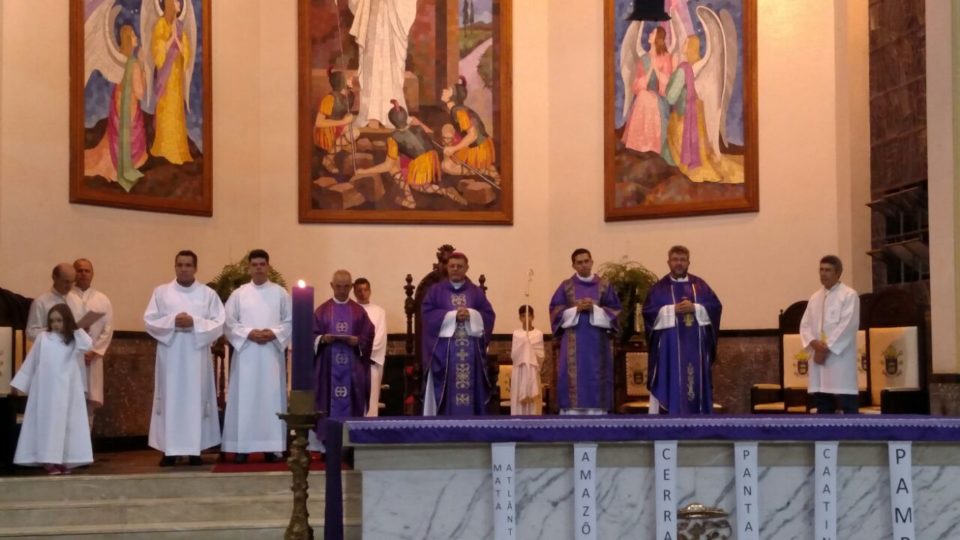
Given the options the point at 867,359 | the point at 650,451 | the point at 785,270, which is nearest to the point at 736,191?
the point at 785,270

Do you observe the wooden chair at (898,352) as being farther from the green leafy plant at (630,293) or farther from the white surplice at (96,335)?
the white surplice at (96,335)

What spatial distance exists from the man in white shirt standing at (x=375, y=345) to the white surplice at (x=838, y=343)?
4429 millimetres

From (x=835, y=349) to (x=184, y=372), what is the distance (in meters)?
5.14

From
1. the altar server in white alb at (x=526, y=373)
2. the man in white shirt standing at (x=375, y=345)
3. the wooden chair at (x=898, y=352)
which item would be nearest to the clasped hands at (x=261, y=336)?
the man in white shirt standing at (x=375, y=345)

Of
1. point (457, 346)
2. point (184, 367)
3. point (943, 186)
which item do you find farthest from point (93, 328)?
point (943, 186)

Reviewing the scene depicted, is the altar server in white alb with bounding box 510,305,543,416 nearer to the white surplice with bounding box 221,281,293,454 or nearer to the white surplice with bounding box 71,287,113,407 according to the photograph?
the white surplice with bounding box 221,281,293,454

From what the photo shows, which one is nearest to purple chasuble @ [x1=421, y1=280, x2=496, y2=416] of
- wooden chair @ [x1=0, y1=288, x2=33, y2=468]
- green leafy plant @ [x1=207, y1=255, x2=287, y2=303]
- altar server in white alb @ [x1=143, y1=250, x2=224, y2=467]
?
altar server in white alb @ [x1=143, y1=250, x2=224, y2=467]

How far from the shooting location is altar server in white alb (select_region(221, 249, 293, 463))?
Result: 10.1 metres

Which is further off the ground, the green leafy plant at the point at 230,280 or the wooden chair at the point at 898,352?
the green leafy plant at the point at 230,280

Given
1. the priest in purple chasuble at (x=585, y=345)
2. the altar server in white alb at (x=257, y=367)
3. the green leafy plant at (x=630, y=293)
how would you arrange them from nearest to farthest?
the altar server in white alb at (x=257, y=367)
the priest in purple chasuble at (x=585, y=345)
the green leafy plant at (x=630, y=293)

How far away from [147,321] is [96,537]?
8.06 feet

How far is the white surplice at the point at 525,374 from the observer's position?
13852 millimetres

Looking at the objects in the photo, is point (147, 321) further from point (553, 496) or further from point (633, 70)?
point (633, 70)

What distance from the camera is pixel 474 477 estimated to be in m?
6.07
